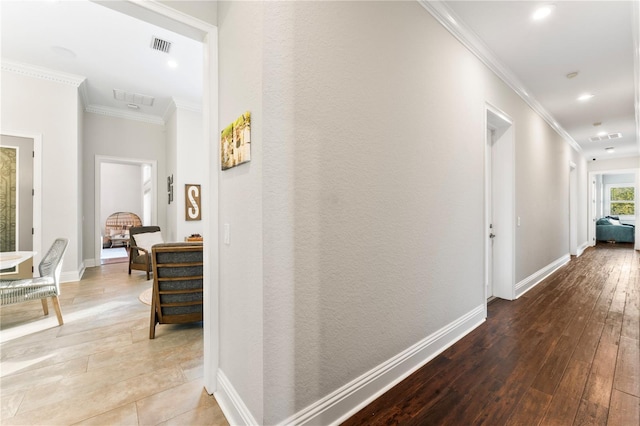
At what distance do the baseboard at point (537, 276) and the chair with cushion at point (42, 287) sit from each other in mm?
5407

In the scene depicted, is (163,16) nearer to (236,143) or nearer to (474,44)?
(236,143)

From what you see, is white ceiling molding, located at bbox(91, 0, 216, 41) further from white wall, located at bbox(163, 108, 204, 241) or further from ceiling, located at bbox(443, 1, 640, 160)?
white wall, located at bbox(163, 108, 204, 241)

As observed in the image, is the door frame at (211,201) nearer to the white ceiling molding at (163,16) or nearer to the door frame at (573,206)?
the white ceiling molding at (163,16)

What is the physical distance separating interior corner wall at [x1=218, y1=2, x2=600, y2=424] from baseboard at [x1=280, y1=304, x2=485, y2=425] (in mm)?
49

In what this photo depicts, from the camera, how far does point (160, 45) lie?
3.49 metres

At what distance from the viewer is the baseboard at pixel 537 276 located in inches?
146

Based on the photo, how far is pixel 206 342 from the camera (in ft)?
→ 5.83

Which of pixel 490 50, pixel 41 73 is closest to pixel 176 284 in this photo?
pixel 490 50

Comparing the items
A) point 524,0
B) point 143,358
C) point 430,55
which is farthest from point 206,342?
point 524,0

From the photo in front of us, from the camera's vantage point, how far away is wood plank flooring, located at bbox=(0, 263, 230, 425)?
1.58 metres

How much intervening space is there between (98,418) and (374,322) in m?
1.69

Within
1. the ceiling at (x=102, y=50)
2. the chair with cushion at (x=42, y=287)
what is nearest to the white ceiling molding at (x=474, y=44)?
the ceiling at (x=102, y=50)

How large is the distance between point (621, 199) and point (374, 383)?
15.3 meters

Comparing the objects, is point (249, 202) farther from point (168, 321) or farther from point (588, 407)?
point (588, 407)
